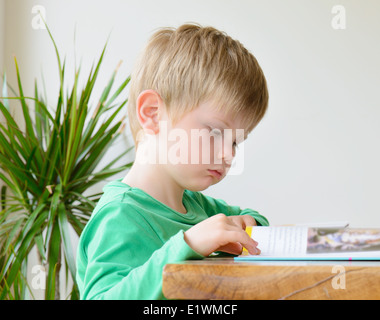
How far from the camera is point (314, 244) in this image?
84 cm

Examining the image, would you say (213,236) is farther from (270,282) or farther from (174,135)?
(174,135)

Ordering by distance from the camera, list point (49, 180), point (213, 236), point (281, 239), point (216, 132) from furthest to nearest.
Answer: point (49, 180), point (216, 132), point (281, 239), point (213, 236)

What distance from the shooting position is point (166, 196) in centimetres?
116

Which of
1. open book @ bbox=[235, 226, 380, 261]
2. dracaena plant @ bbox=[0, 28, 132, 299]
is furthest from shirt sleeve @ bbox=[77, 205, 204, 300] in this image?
dracaena plant @ bbox=[0, 28, 132, 299]

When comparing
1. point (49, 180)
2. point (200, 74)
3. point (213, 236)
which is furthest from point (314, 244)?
→ point (49, 180)

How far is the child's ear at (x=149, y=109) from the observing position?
1.14 metres

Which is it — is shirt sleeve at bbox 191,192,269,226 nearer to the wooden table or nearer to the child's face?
the child's face

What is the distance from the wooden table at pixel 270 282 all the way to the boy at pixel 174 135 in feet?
0.76

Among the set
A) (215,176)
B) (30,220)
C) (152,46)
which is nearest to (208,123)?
(215,176)

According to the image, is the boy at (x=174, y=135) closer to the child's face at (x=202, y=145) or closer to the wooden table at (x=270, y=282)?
the child's face at (x=202, y=145)

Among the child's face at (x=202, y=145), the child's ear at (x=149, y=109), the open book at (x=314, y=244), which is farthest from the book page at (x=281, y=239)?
the child's ear at (x=149, y=109)

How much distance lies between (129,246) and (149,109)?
1.25ft

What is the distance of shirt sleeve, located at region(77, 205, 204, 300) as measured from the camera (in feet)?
2.45
